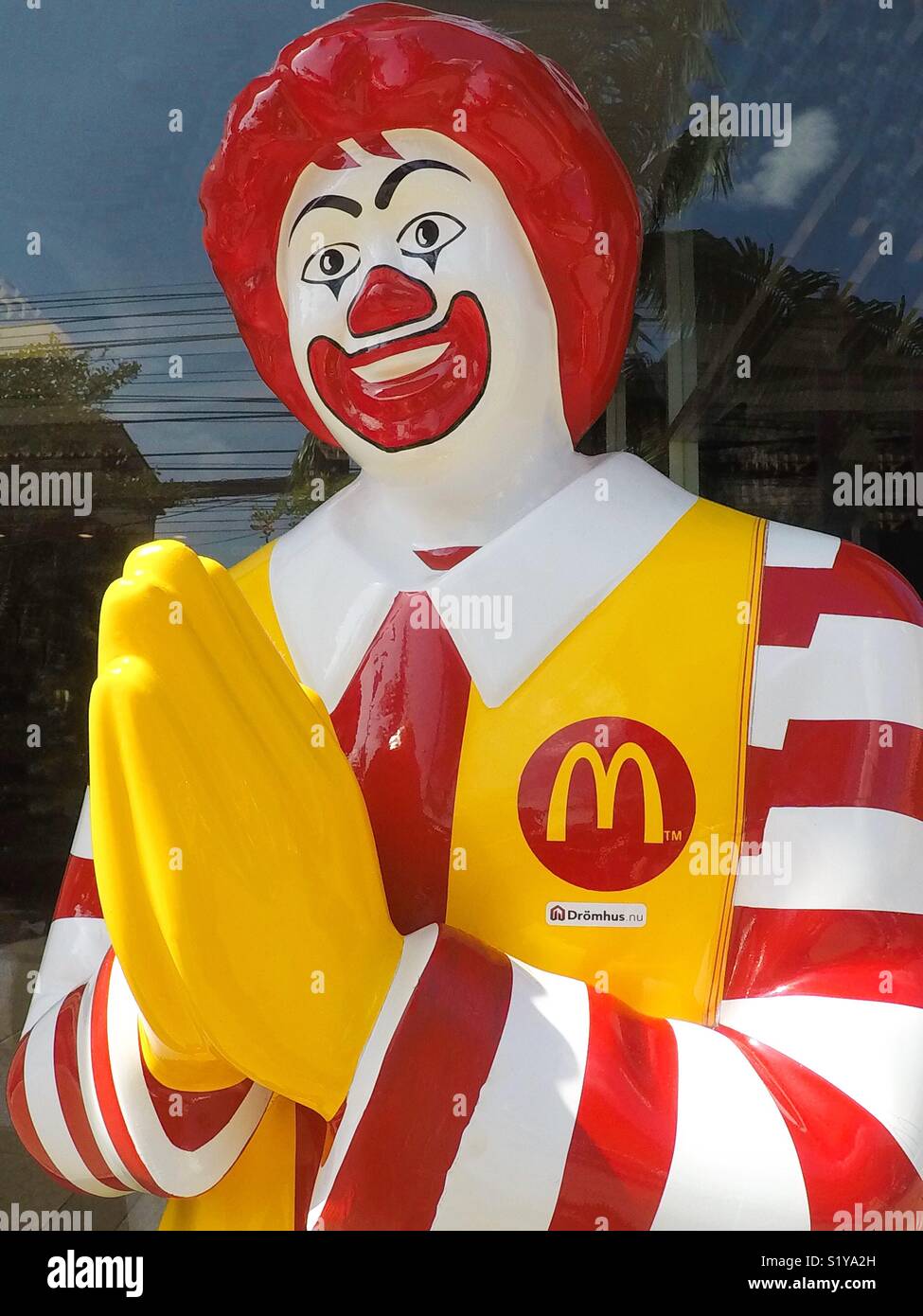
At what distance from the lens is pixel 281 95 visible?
1534 mm

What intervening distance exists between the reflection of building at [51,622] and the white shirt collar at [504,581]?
587 mm

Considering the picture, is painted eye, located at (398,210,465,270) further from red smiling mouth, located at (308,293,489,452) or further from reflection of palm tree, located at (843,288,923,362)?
reflection of palm tree, located at (843,288,923,362)

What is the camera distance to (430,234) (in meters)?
1.51

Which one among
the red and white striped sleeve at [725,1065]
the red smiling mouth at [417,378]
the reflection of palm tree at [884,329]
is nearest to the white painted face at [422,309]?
the red smiling mouth at [417,378]

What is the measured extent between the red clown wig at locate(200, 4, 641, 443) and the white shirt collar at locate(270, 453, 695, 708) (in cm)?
17

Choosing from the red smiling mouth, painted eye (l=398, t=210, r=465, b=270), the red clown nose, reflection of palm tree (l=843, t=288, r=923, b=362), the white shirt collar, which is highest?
→ painted eye (l=398, t=210, r=465, b=270)

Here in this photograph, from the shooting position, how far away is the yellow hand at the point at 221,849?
117 centimetres

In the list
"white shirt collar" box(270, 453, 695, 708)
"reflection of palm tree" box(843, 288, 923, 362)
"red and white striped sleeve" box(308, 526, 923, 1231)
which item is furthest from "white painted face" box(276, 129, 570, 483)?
"reflection of palm tree" box(843, 288, 923, 362)

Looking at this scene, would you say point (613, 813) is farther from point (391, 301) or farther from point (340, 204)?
point (340, 204)

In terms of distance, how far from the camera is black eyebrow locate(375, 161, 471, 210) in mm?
1511

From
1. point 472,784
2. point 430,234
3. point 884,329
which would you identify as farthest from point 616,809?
point 884,329

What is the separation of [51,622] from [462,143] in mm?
1047

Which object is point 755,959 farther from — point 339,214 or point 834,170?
point 834,170

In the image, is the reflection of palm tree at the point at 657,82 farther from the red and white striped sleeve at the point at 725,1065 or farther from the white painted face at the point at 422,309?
the red and white striped sleeve at the point at 725,1065
